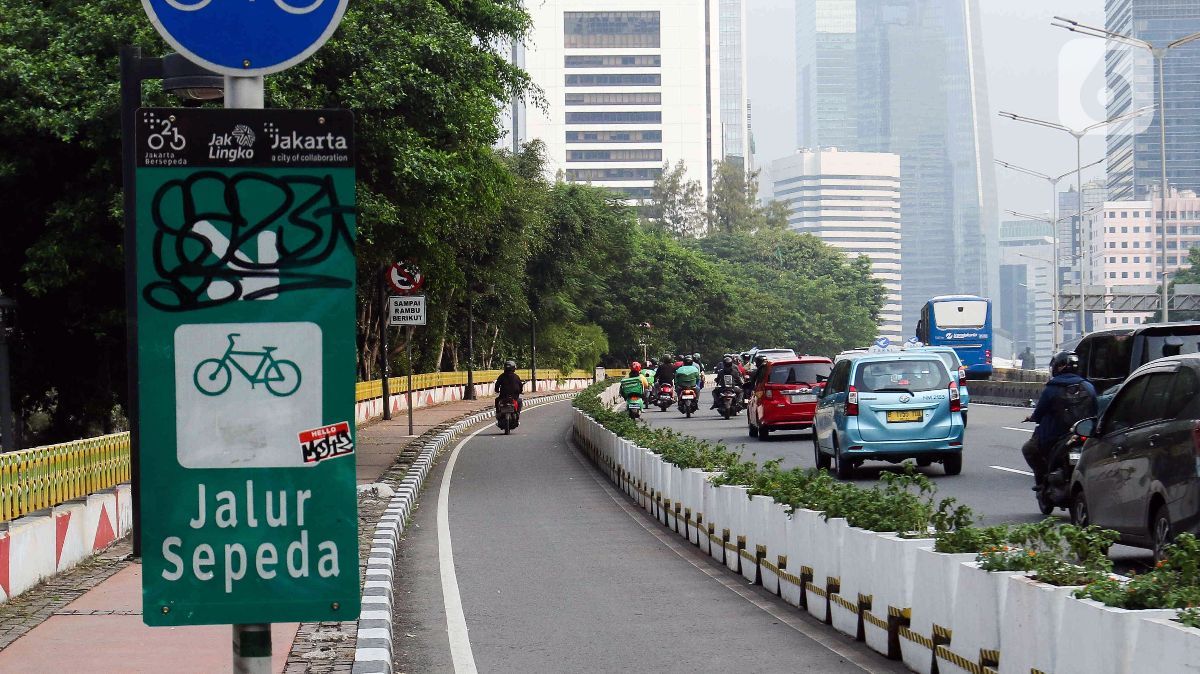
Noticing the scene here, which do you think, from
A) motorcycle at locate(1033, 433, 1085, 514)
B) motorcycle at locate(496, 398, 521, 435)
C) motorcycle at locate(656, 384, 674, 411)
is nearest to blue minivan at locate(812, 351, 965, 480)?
motorcycle at locate(1033, 433, 1085, 514)

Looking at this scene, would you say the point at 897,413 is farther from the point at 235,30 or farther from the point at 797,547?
the point at 235,30

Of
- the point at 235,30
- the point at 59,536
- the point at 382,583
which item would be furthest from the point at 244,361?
the point at 59,536

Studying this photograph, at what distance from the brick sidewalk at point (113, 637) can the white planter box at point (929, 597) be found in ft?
9.94

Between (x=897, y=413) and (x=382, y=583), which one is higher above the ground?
(x=897, y=413)

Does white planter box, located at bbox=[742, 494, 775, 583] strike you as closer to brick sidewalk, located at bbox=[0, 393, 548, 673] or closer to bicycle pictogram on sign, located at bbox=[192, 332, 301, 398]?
brick sidewalk, located at bbox=[0, 393, 548, 673]

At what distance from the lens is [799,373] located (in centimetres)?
2966

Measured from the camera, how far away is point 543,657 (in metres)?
9.16

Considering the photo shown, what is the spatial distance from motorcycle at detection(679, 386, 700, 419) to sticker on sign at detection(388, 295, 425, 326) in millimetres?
14307

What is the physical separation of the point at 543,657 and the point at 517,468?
54.9ft

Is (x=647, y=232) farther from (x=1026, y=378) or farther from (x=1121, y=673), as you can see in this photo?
(x=1121, y=673)

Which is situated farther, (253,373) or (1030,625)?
(1030,625)

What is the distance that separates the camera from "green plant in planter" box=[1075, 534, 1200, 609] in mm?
5527

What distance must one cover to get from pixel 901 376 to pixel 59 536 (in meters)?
12.0

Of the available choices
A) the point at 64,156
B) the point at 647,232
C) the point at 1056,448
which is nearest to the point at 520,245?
the point at 64,156
